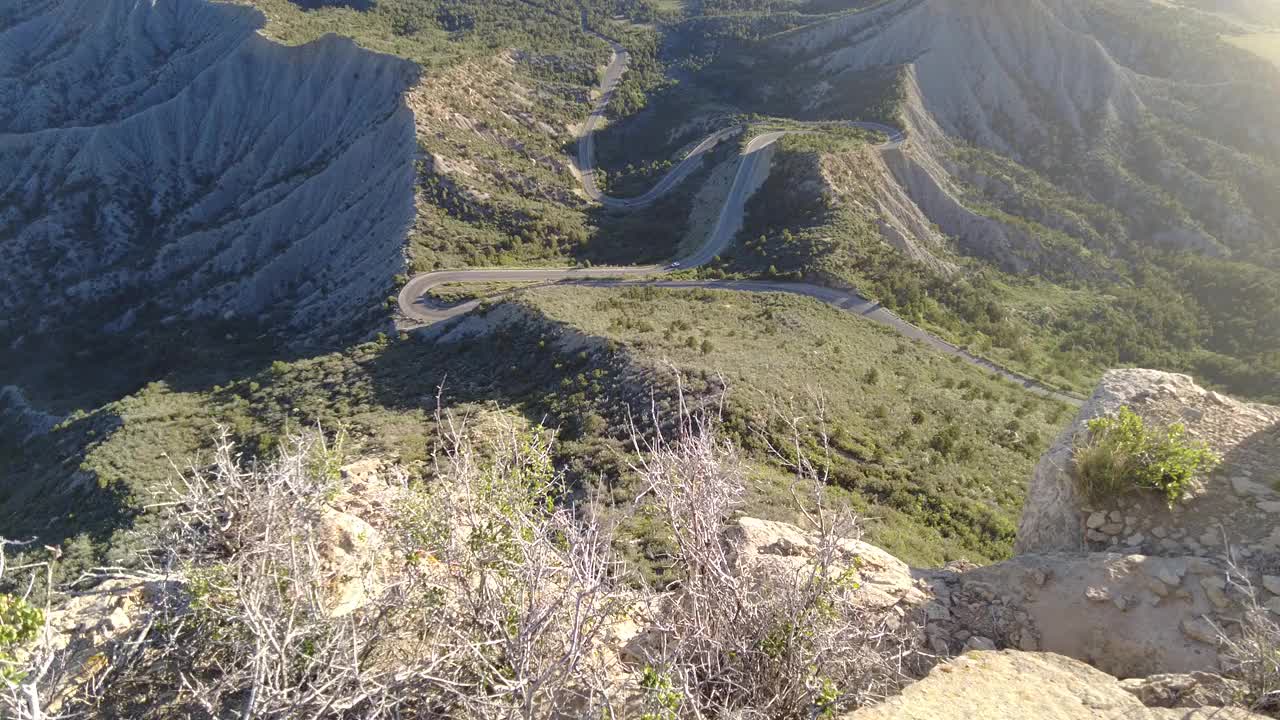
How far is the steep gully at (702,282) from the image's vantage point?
32.8 meters

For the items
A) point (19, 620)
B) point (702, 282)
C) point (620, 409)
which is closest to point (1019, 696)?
point (19, 620)

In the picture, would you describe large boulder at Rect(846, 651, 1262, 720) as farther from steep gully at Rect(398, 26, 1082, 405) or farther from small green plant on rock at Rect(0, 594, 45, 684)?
steep gully at Rect(398, 26, 1082, 405)

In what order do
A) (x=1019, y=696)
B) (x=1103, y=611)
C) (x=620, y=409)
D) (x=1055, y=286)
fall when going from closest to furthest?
1. (x=1019, y=696)
2. (x=1103, y=611)
3. (x=620, y=409)
4. (x=1055, y=286)

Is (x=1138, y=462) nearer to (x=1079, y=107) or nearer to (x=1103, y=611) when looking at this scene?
(x=1103, y=611)

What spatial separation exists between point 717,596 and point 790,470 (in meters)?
13.3

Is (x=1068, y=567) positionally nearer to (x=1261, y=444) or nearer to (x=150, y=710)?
(x=1261, y=444)

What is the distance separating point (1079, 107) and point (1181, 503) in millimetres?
65681

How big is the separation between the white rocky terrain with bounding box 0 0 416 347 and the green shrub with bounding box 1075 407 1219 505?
36.7m

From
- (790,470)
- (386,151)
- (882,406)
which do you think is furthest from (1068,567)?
(386,151)

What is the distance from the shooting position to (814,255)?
3650cm

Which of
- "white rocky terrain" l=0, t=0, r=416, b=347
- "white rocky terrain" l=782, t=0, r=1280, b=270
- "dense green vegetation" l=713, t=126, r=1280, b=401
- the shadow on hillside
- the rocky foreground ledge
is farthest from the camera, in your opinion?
"white rocky terrain" l=782, t=0, r=1280, b=270

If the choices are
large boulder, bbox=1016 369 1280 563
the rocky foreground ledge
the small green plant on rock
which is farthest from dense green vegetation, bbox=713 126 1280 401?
the small green plant on rock

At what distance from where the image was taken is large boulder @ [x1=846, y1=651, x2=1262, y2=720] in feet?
19.8

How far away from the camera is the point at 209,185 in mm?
55344
